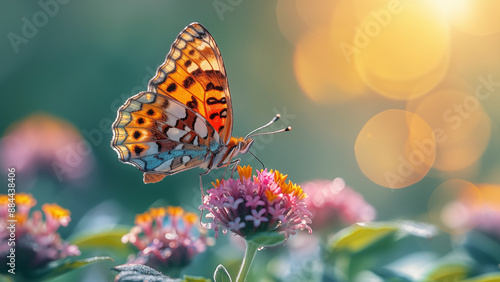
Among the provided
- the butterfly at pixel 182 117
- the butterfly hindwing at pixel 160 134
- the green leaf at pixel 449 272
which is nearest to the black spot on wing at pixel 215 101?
the butterfly at pixel 182 117

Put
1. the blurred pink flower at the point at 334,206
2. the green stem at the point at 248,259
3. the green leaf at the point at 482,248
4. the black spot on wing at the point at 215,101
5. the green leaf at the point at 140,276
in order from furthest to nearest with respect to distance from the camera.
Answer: the blurred pink flower at the point at 334,206
the green leaf at the point at 482,248
the black spot on wing at the point at 215,101
the green stem at the point at 248,259
the green leaf at the point at 140,276

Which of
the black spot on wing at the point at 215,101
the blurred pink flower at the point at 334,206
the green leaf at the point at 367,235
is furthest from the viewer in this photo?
the blurred pink flower at the point at 334,206

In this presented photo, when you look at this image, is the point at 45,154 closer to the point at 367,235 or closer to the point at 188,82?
the point at 188,82

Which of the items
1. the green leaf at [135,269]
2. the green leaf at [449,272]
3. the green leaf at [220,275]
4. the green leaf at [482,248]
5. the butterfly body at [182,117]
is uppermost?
the butterfly body at [182,117]

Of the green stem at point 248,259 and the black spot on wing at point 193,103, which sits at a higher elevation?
the black spot on wing at point 193,103

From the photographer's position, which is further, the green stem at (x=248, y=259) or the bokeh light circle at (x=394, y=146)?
the bokeh light circle at (x=394, y=146)

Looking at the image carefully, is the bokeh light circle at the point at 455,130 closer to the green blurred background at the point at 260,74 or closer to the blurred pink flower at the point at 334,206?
the green blurred background at the point at 260,74
